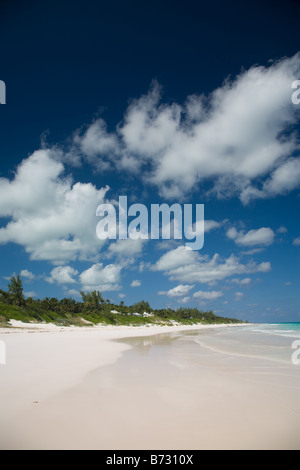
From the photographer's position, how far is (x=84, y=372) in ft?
30.1

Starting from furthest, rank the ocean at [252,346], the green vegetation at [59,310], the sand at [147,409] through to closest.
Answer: the green vegetation at [59,310] < the ocean at [252,346] < the sand at [147,409]

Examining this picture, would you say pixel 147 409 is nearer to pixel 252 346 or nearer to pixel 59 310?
pixel 252 346

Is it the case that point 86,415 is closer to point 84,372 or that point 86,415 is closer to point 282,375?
point 84,372

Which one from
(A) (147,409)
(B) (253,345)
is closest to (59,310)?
Answer: (B) (253,345)

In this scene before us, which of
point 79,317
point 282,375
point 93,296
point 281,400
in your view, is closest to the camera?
point 281,400

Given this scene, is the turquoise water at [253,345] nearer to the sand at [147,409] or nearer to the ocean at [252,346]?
the ocean at [252,346]

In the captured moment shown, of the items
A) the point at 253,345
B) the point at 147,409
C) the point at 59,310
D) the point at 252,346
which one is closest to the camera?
the point at 147,409

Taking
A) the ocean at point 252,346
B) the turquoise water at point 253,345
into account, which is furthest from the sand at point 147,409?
the turquoise water at point 253,345

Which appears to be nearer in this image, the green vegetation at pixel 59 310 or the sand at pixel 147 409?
the sand at pixel 147 409
